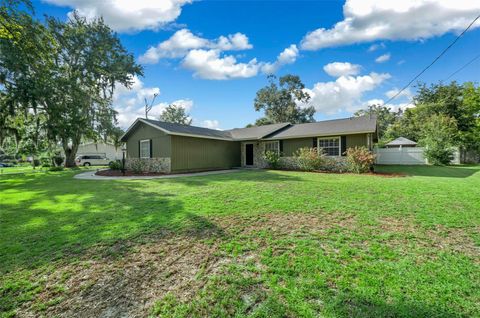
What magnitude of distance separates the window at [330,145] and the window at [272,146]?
2956 millimetres

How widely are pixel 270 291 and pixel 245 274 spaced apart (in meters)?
0.37

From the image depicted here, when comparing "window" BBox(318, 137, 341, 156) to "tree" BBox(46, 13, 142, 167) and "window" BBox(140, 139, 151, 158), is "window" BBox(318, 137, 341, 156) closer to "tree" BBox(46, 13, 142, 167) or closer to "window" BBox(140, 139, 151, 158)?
"window" BBox(140, 139, 151, 158)

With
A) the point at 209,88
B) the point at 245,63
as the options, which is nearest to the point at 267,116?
the point at 209,88

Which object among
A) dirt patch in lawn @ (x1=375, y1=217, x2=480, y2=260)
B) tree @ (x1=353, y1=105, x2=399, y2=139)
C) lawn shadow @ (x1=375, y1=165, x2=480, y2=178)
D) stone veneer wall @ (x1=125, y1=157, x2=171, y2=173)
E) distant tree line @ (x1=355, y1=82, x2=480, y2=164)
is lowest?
dirt patch in lawn @ (x1=375, y1=217, x2=480, y2=260)

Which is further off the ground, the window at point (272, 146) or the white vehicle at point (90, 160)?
the window at point (272, 146)

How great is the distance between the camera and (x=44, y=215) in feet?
14.8

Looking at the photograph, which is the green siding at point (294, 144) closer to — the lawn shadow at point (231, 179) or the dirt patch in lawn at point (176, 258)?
the lawn shadow at point (231, 179)

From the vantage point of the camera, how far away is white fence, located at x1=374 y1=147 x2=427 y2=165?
1852 centimetres

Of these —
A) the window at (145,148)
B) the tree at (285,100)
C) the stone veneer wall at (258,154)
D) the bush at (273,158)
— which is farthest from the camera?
the tree at (285,100)

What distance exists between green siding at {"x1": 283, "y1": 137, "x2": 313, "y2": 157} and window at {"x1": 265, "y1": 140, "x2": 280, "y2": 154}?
0.58 meters

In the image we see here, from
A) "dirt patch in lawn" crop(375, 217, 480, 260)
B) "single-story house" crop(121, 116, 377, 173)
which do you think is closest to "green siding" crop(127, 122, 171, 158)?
"single-story house" crop(121, 116, 377, 173)

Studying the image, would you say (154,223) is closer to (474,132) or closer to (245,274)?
(245,274)

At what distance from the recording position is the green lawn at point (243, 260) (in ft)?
6.31

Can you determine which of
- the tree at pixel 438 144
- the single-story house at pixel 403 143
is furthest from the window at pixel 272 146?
the single-story house at pixel 403 143
